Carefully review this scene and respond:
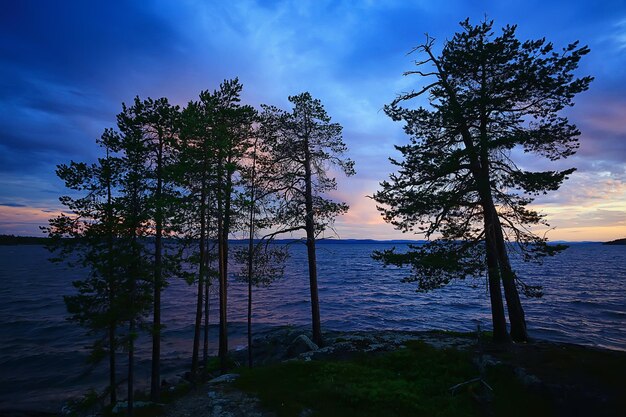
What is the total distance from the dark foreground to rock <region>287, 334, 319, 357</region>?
18.4 feet

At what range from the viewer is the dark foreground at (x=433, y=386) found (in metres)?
10.2

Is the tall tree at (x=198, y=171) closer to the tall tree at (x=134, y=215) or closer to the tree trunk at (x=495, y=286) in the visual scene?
the tall tree at (x=134, y=215)

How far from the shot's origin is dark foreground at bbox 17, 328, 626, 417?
33.3 feet

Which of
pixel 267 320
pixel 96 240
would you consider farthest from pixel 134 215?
pixel 267 320

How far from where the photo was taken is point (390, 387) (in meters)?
11.8

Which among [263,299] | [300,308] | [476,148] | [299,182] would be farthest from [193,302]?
[476,148]

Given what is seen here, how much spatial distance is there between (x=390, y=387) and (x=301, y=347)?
1098 cm

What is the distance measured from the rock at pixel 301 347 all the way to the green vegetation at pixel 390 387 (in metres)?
5.60

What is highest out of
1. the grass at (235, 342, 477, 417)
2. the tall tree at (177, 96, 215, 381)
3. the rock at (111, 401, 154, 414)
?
the tall tree at (177, 96, 215, 381)

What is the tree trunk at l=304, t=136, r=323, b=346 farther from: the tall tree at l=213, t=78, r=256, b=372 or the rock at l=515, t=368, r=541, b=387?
the rock at l=515, t=368, r=541, b=387

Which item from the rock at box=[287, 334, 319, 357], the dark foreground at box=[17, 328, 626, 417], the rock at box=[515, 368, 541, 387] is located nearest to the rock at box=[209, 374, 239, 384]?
the dark foreground at box=[17, 328, 626, 417]

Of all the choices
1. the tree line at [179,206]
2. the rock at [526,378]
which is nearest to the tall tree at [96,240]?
the tree line at [179,206]

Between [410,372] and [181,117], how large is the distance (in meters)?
15.9

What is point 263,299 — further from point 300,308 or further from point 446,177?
point 446,177
